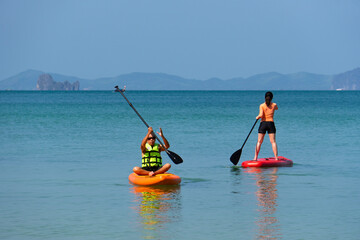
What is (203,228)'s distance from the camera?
10867 millimetres

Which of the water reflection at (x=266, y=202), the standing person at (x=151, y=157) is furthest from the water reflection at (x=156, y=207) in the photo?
the water reflection at (x=266, y=202)

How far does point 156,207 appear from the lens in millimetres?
12445

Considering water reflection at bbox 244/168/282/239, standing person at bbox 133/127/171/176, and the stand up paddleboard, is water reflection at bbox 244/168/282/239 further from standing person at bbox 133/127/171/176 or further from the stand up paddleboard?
standing person at bbox 133/127/171/176

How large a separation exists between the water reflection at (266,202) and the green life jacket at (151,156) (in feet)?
7.35

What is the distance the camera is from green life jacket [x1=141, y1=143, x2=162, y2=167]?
48.2 ft

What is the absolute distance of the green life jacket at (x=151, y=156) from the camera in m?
14.7

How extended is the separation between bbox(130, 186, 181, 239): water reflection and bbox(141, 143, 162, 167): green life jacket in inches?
21.2

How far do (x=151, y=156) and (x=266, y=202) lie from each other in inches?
117

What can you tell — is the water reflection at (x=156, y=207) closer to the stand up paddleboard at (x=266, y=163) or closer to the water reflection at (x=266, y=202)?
the water reflection at (x=266, y=202)

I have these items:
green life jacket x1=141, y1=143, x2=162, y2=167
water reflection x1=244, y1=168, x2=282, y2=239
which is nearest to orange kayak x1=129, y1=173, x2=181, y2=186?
green life jacket x1=141, y1=143, x2=162, y2=167

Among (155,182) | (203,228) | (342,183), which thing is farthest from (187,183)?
(203,228)

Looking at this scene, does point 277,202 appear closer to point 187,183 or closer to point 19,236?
point 187,183

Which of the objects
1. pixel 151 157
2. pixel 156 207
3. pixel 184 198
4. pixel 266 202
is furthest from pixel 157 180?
pixel 266 202

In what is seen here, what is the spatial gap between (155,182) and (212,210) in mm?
2467
